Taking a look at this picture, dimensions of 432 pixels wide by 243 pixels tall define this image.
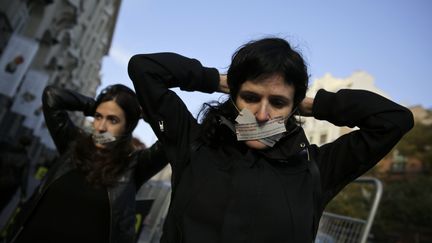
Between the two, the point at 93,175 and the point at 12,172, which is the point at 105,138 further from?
the point at 12,172

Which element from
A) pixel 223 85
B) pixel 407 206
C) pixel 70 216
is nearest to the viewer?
Answer: pixel 223 85

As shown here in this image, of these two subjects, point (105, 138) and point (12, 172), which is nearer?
point (105, 138)

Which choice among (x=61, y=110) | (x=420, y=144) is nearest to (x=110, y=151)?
(x=61, y=110)

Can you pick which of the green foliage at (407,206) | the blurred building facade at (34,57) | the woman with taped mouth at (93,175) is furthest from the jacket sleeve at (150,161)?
the green foliage at (407,206)

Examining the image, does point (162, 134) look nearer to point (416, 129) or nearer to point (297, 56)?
point (297, 56)

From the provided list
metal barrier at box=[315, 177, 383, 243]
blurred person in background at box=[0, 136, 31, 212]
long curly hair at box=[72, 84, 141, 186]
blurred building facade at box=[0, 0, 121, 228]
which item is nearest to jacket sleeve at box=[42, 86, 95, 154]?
long curly hair at box=[72, 84, 141, 186]

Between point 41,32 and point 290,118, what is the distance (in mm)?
20880

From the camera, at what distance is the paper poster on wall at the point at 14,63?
11602 mm

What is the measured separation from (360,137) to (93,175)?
1.77 m

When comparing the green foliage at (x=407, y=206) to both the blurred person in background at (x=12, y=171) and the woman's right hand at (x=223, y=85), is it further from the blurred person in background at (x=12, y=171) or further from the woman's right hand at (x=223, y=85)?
the woman's right hand at (x=223, y=85)

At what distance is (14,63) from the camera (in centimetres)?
1187

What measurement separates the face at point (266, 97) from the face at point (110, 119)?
146 centimetres

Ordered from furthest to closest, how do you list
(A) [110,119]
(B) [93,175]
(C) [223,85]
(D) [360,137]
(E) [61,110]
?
(E) [61,110]
(A) [110,119]
(B) [93,175]
(C) [223,85]
(D) [360,137]

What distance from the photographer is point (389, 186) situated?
27266 millimetres
